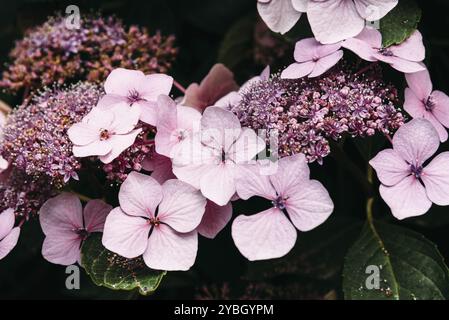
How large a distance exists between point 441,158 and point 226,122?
1.16 feet

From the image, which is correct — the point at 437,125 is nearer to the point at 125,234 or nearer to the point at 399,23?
the point at 399,23

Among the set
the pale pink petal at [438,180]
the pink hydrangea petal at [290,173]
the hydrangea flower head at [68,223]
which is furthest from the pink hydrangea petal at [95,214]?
the pale pink petal at [438,180]

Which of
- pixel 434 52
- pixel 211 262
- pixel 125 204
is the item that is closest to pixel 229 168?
pixel 125 204

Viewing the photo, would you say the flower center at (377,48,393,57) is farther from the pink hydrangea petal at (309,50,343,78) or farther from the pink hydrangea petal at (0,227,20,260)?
the pink hydrangea petal at (0,227,20,260)

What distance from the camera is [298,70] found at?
1.10 m

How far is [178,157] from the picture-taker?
3.41 feet

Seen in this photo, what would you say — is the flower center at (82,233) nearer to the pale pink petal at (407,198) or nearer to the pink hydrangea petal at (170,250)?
the pink hydrangea petal at (170,250)

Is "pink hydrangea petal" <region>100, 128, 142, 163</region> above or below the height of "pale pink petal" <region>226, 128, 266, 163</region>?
above

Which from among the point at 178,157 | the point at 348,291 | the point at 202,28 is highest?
the point at 202,28

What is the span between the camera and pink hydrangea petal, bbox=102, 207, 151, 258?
39.9 inches

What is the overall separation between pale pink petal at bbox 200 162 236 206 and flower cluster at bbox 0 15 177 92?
413mm

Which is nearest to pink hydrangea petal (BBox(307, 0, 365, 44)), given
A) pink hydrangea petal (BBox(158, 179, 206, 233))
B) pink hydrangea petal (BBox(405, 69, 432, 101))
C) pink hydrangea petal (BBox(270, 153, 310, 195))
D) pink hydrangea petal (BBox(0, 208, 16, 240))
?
pink hydrangea petal (BBox(405, 69, 432, 101))

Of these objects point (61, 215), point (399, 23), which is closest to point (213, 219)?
point (61, 215)

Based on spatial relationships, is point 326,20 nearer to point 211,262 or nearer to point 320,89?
point 320,89
